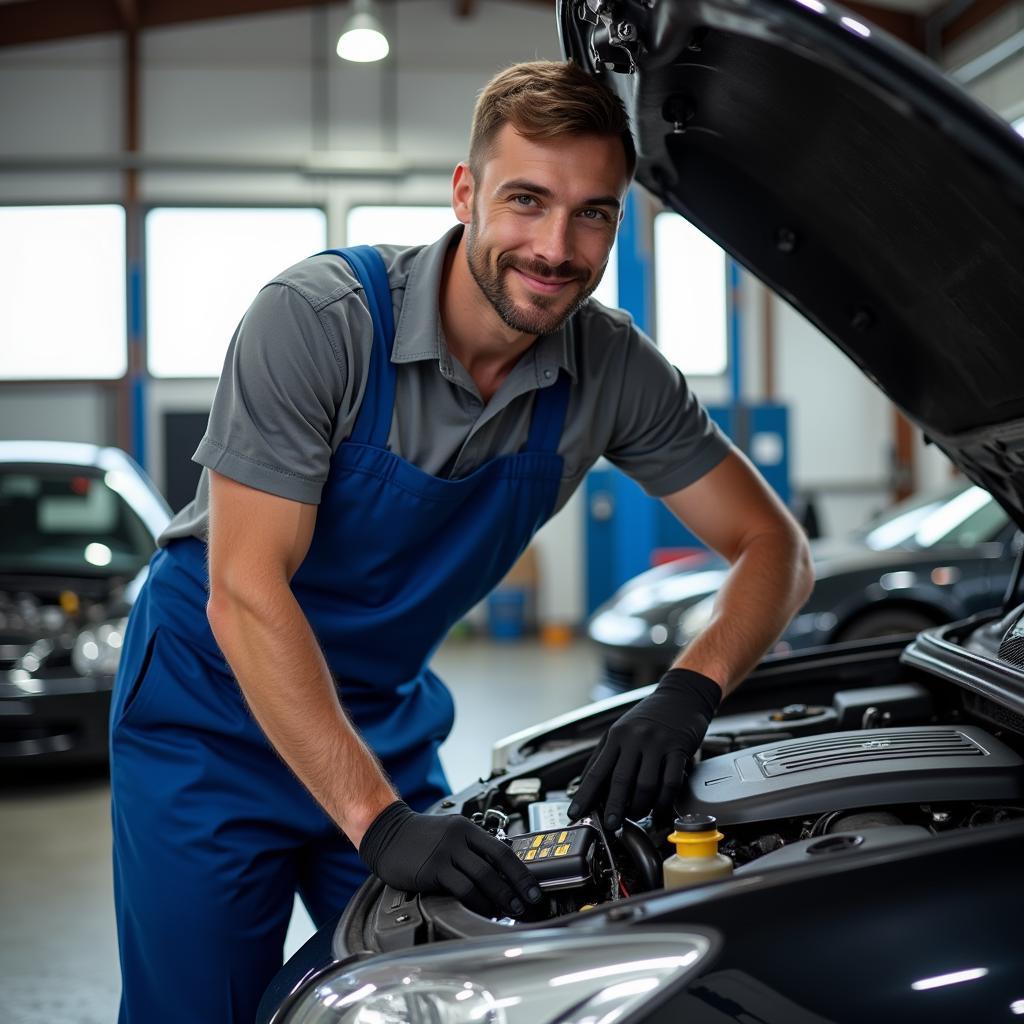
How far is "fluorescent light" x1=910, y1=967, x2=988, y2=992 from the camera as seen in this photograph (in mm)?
850

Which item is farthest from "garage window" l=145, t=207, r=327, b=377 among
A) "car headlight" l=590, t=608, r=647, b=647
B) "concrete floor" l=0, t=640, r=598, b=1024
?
"car headlight" l=590, t=608, r=647, b=647

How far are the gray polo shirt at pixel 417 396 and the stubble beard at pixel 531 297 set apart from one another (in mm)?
94

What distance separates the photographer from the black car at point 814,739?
2.84 feet

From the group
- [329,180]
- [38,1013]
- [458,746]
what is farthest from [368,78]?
[38,1013]

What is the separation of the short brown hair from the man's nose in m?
0.10

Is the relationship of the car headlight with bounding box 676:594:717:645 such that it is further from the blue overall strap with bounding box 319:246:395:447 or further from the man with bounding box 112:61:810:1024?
Answer: the blue overall strap with bounding box 319:246:395:447

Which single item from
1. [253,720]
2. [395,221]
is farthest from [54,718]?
[395,221]

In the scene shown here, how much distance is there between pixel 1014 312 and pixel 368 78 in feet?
30.2

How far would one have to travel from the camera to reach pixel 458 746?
4.70m

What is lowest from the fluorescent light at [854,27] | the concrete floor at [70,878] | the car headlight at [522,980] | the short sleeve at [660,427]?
the concrete floor at [70,878]

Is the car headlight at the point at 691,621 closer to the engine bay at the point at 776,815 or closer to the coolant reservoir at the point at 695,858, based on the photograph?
the engine bay at the point at 776,815

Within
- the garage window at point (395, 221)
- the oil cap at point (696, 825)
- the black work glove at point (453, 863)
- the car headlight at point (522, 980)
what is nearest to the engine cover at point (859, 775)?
the oil cap at point (696, 825)

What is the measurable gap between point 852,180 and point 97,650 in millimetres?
3324

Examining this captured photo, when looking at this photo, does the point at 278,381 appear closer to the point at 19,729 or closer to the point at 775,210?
the point at 775,210
